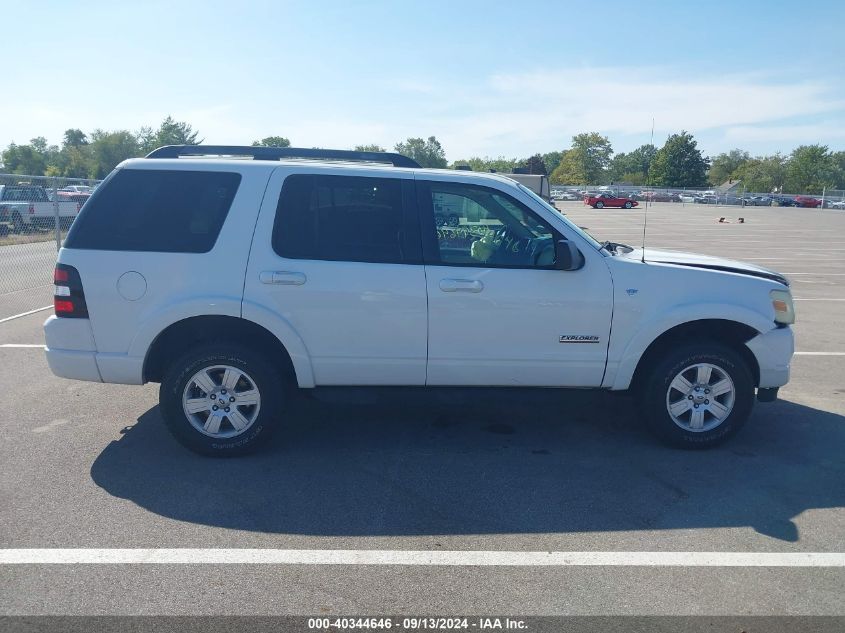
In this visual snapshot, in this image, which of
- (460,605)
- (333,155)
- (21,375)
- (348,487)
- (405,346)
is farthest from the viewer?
(21,375)

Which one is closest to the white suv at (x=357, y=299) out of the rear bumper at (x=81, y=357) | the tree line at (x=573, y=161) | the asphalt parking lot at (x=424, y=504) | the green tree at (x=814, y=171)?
the rear bumper at (x=81, y=357)

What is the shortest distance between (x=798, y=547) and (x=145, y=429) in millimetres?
4605

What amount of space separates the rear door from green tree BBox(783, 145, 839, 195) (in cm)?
11423

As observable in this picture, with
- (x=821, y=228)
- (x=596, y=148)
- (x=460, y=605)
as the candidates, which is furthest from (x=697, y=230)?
(x=596, y=148)

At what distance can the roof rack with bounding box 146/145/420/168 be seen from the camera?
17.6 ft

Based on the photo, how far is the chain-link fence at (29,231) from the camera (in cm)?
1208

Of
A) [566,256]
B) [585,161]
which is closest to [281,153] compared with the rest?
[566,256]

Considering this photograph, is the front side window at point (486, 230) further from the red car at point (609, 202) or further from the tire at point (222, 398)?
the red car at point (609, 202)

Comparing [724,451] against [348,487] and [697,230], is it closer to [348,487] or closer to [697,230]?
[348,487]

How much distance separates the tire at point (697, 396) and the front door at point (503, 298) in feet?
1.56

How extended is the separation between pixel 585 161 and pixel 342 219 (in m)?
106

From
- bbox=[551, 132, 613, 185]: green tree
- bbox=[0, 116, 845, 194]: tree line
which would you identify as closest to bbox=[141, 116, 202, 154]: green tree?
bbox=[0, 116, 845, 194]: tree line

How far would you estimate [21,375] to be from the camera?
6.91 m

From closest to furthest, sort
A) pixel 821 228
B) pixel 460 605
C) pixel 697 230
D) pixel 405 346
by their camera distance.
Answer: pixel 460 605, pixel 405 346, pixel 697 230, pixel 821 228
